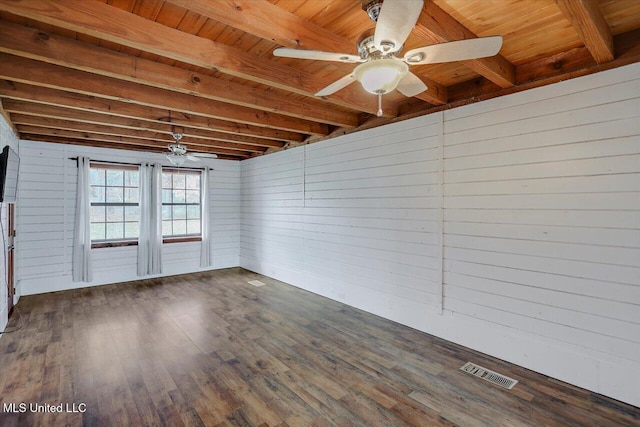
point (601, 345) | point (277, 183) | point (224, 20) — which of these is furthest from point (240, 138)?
point (601, 345)

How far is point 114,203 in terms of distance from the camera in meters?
5.93

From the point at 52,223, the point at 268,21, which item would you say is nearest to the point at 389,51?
the point at 268,21

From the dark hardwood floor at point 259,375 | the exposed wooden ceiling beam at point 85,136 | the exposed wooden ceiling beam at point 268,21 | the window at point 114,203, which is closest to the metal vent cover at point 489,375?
the dark hardwood floor at point 259,375

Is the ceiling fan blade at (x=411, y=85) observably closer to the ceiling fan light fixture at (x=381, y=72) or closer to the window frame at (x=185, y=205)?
the ceiling fan light fixture at (x=381, y=72)

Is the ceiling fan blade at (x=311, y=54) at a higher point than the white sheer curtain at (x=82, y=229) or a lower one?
higher

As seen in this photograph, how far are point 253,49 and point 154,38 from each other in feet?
2.40

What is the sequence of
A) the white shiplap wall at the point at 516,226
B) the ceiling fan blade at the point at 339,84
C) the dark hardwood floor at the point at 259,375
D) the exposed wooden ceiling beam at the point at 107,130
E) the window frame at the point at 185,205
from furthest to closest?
the window frame at the point at 185,205 → the exposed wooden ceiling beam at the point at 107,130 → the white shiplap wall at the point at 516,226 → the dark hardwood floor at the point at 259,375 → the ceiling fan blade at the point at 339,84

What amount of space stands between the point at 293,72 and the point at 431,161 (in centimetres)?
179

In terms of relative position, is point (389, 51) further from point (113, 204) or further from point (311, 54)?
point (113, 204)

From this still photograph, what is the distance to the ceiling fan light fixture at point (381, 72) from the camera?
164 cm

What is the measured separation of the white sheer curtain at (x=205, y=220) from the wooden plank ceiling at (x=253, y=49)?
9.16 ft

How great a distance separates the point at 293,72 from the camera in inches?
109

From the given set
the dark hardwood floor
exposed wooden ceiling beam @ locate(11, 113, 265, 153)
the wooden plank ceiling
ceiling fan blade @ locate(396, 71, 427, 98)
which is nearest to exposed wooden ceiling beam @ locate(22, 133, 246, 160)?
exposed wooden ceiling beam @ locate(11, 113, 265, 153)

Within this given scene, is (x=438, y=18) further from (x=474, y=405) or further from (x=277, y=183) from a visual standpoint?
(x=277, y=183)
